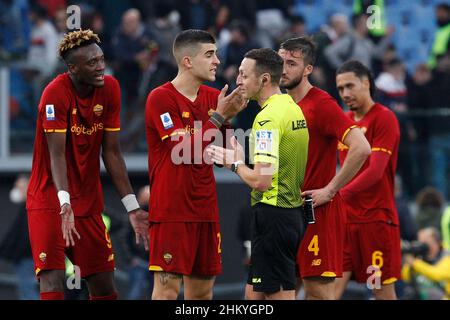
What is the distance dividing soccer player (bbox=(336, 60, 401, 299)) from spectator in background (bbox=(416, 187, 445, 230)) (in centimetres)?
503

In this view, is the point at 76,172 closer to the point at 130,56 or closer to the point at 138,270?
the point at 138,270

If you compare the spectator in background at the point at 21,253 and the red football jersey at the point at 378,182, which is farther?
the spectator in background at the point at 21,253

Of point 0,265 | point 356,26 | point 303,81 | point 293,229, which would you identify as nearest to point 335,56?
point 356,26

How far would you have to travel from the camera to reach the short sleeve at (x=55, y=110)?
9344 millimetres

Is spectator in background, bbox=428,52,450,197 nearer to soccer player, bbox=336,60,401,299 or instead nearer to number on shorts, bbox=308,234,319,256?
soccer player, bbox=336,60,401,299

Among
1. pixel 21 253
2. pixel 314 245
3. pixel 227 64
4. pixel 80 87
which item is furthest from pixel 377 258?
pixel 227 64

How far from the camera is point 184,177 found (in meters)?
9.52

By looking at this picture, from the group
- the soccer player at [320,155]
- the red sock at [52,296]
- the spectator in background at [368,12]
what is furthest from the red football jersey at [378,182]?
the spectator in background at [368,12]

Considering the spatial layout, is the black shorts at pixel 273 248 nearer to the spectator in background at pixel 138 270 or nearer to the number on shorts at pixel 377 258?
the number on shorts at pixel 377 258

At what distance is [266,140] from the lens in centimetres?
869

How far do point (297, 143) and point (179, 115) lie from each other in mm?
1073

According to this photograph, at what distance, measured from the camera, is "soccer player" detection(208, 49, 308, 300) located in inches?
351

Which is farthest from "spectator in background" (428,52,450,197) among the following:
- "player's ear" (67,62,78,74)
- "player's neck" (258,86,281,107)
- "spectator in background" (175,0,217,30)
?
"player's ear" (67,62,78,74)

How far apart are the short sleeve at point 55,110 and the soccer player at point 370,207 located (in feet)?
9.63
